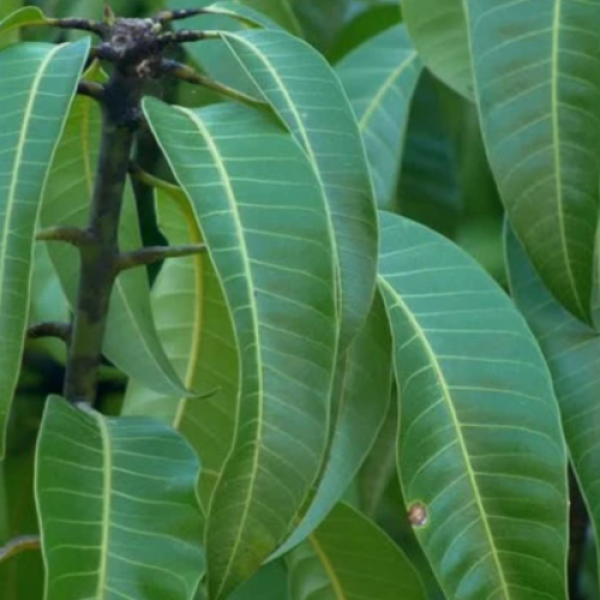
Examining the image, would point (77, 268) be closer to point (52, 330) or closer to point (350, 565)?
point (52, 330)

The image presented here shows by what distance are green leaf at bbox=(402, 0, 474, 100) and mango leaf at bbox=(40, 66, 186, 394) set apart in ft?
0.62

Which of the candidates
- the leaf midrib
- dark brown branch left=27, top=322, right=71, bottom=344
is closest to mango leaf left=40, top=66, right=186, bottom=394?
dark brown branch left=27, top=322, right=71, bottom=344

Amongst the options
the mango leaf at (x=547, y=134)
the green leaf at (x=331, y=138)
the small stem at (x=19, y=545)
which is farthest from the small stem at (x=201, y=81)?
the small stem at (x=19, y=545)


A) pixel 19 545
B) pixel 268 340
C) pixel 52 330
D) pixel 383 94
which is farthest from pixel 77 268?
pixel 383 94

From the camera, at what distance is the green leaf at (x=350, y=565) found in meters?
0.91

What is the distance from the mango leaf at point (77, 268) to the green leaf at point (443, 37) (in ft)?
0.62

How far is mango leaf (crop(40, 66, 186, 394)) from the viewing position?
853 millimetres

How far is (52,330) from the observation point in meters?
0.85

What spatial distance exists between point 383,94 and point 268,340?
0.53 meters

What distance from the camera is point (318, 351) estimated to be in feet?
2.19

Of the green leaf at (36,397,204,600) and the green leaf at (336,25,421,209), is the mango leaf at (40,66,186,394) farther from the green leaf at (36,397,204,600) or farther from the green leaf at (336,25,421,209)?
the green leaf at (336,25,421,209)

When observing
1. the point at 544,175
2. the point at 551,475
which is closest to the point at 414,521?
the point at 551,475

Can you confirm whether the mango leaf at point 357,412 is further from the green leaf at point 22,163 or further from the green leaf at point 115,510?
the green leaf at point 22,163

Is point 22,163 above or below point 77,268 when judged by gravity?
above
